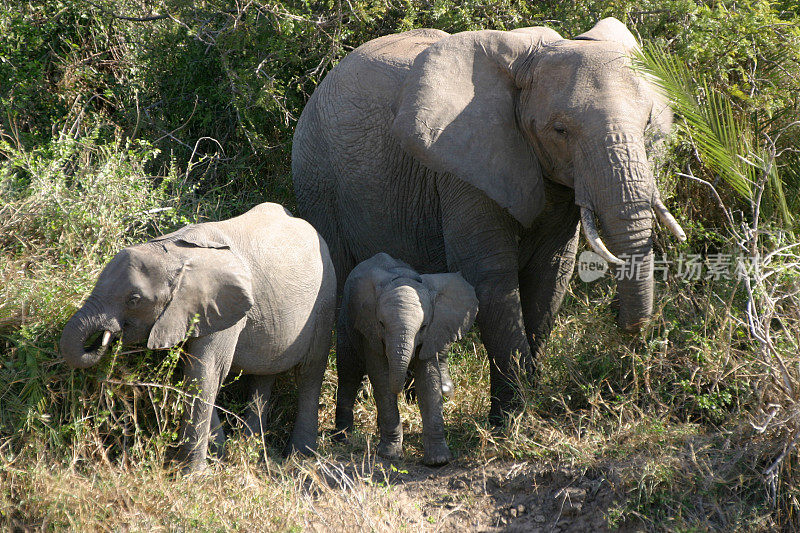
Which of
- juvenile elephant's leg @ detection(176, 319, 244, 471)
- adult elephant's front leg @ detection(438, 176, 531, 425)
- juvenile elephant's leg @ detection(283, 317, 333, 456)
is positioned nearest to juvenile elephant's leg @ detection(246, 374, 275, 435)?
juvenile elephant's leg @ detection(283, 317, 333, 456)

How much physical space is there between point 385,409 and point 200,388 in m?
1.20

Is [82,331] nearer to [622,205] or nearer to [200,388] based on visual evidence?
[200,388]

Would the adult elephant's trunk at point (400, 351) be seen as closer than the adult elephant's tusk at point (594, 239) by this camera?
No

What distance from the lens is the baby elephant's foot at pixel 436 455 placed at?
556 cm

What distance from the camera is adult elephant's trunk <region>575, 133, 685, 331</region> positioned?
5176 millimetres

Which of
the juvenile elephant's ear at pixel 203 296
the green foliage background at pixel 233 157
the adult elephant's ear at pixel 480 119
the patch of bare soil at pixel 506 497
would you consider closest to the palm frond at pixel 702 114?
the green foliage background at pixel 233 157

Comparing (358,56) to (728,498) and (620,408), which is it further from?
(728,498)

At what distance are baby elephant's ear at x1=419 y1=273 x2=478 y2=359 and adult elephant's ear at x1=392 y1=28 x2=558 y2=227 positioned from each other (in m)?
0.58

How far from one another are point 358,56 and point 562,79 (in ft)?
5.98

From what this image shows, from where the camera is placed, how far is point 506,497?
5320 mm

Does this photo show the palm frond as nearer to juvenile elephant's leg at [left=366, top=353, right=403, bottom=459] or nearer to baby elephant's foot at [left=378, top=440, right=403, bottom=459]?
juvenile elephant's leg at [left=366, top=353, right=403, bottom=459]

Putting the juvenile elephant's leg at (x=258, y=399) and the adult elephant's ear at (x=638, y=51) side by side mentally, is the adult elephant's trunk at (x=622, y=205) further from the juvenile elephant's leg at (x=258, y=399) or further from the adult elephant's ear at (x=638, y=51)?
the juvenile elephant's leg at (x=258, y=399)

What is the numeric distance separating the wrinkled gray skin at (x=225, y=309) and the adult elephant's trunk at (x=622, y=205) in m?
1.66

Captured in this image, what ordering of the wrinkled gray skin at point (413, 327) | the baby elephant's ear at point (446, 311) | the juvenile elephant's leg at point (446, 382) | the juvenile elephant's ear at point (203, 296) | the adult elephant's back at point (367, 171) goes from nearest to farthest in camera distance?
the juvenile elephant's ear at point (203, 296) < the wrinkled gray skin at point (413, 327) < the baby elephant's ear at point (446, 311) < the juvenile elephant's leg at point (446, 382) < the adult elephant's back at point (367, 171)
